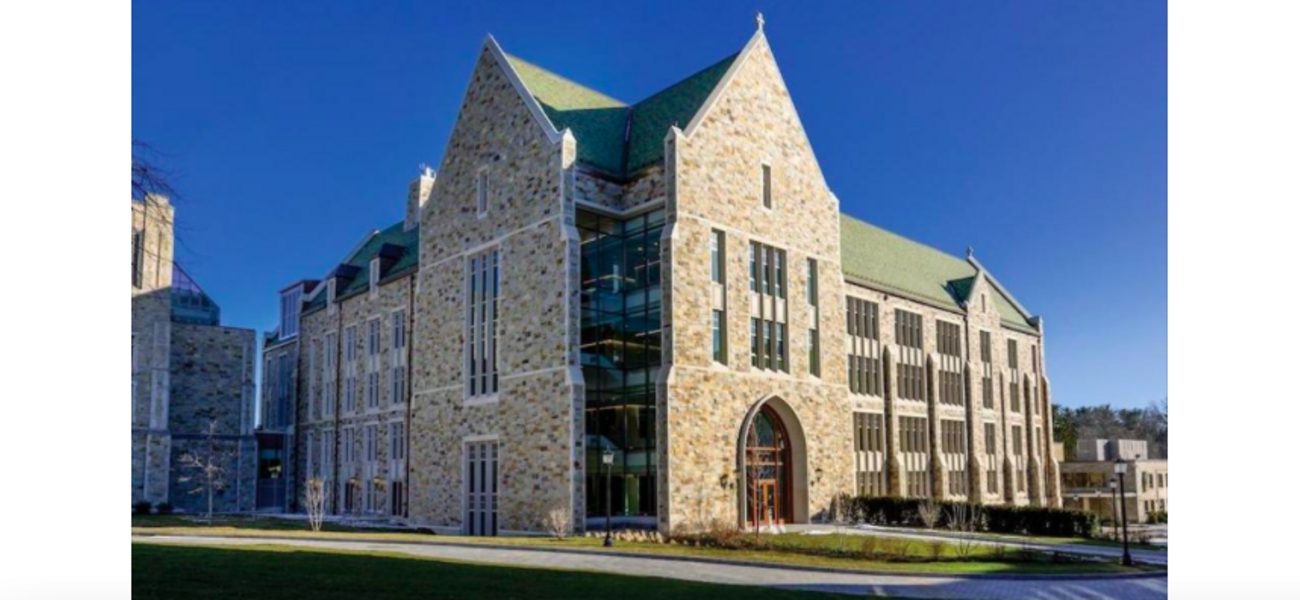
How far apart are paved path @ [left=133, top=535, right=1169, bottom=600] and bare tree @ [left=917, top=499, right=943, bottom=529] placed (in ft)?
35.3

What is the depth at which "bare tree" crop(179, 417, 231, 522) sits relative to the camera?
36.8 m

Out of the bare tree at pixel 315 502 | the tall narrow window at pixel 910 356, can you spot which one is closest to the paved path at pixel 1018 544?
the tall narrow window at pixel 910 356

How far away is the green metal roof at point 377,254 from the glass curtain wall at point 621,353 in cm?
1127

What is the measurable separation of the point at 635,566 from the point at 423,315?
53.2ft

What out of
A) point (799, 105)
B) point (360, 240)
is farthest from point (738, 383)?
point (360, 240)

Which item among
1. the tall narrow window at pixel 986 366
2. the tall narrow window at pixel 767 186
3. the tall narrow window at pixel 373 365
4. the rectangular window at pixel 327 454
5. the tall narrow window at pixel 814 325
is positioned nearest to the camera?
the tall narrow window at pixel 767 186

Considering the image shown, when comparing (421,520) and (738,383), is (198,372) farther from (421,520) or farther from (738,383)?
(738,383)

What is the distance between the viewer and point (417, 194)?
133 feet

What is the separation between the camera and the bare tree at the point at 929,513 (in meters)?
27.4

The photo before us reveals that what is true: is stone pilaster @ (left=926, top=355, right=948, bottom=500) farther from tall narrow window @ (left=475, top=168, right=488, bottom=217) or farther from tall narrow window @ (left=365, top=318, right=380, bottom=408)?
tall narrow window @ (left=365, top=318, right=380, bottom=408)

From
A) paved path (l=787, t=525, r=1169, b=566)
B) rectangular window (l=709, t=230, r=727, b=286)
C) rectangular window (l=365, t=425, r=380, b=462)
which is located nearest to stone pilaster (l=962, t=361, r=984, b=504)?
paved path (l=787, t=525, r=1169, b=566)

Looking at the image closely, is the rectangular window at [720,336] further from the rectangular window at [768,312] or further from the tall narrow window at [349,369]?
the tall narrow window at [349,369]

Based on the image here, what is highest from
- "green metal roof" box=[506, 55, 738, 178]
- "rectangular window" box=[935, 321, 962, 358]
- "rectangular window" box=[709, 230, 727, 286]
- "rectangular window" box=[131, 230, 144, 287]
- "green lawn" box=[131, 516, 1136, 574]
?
"green metal roof" box=[506, 55, 738, 178]

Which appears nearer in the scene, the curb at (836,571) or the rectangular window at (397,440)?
the curb at (836,571)
